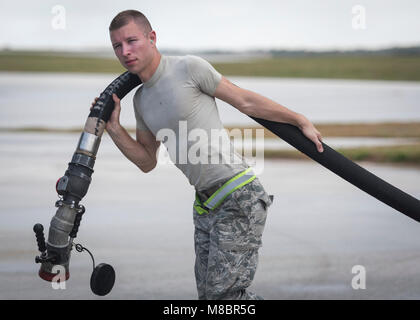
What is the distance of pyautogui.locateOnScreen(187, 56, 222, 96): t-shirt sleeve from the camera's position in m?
3.86

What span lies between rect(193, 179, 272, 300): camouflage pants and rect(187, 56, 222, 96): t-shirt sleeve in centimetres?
58

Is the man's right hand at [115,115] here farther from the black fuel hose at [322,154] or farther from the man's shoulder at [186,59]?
the man's shoulder at [186,59]

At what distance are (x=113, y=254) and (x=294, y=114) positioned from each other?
3264 mm

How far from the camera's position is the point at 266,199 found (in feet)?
13.5

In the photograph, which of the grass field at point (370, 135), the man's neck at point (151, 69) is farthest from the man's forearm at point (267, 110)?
the grass field at point (370, 135)

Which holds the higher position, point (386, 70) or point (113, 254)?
point (386, 70)

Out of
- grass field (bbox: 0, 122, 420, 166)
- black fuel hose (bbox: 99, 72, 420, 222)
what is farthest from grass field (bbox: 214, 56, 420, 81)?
black fuel hose (bbox: 99, 72, 420, 222)

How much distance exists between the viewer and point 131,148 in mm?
4262

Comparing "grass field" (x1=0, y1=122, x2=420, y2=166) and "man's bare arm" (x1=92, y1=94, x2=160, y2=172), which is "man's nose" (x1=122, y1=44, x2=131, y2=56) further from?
"grass field" (x1=0, y1=122, x2=420, y2=166)

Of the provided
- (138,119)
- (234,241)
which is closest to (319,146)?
(234,241)

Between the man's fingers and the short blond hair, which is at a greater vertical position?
the short blond hair

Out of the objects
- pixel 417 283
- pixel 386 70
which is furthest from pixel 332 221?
pixel 386 70

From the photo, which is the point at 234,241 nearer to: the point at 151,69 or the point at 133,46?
the point at 151,69
